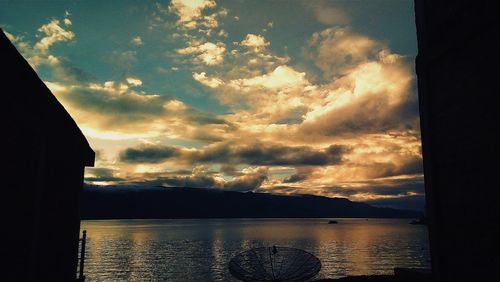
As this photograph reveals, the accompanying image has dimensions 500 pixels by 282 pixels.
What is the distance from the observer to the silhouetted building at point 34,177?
8531mm

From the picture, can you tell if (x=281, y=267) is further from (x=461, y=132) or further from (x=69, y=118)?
(x=461, y=132)

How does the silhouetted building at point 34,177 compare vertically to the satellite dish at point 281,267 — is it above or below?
above

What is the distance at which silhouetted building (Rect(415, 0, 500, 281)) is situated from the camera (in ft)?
24.7

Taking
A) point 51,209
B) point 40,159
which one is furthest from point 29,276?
point 40,159

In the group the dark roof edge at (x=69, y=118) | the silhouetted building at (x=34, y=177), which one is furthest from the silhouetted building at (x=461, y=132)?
the silhouetted building at (x=34, y=177)

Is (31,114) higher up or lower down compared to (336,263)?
higher up

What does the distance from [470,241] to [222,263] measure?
2522 inches

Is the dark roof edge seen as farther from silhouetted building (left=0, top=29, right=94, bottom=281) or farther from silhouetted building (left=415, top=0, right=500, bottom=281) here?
silhouetted building (left=415, top=0, right=500, bottom=281)

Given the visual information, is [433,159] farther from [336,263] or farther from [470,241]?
[336,263]

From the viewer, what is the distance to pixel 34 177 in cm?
991

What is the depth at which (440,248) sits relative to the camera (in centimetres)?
916

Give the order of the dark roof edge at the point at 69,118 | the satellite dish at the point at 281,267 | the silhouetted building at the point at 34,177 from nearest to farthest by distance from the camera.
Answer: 1. the dark roof edge at the point at 69,118
2. the silhouetted building at the point at 34,177
3. the satellite dish at the point at 281,267

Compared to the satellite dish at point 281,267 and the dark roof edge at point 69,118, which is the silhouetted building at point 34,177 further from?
the satellite dish at point 281,267

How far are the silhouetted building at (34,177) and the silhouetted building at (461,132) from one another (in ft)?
33.5
